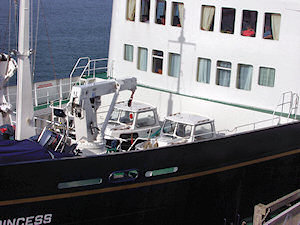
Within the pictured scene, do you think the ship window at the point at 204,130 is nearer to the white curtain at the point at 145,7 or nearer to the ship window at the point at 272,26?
the ship window at the point at 272,26

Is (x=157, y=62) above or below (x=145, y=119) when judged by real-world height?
above

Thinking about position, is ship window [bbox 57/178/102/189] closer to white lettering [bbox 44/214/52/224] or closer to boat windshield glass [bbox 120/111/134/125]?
white lettering [bbox 44/214/52/224]

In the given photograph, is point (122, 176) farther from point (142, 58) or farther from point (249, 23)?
point (249, 23)

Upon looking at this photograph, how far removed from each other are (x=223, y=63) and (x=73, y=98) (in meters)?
5.21

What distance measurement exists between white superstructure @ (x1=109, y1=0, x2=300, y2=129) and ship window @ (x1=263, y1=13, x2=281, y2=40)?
3 centimetres

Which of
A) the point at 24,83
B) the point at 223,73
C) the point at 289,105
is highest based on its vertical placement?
the point at 223,73

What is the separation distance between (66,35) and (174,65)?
38873 mm

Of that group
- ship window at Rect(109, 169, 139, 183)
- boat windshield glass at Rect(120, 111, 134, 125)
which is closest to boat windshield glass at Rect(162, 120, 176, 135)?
boat windshield glass at Rect(120, 111, 134, 125)

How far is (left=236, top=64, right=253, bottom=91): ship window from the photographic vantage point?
14781mm

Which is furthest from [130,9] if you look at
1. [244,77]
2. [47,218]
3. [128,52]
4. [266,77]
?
[47,218]

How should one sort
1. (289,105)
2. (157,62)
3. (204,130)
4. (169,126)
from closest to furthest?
1. (204,130)
2. (169,126)
3. (289,105)
4. (157,62)

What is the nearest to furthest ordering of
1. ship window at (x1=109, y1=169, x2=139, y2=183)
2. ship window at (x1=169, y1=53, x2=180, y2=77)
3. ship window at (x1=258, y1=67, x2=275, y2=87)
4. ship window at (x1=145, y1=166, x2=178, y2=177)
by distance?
ship window at (x1=109, y1=169, x2=139, y2=183), ship window at (x1=145, y1=166, x2=178, y2=177), ship window at (x1=258, y1=67, x2=275, y2=87), ship window at (x1=169, y1=53, x2=180, y2=77)

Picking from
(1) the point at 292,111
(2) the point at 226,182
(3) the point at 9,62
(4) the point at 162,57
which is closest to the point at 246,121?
(1) the point at 292,111

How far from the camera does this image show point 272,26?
14.3m
